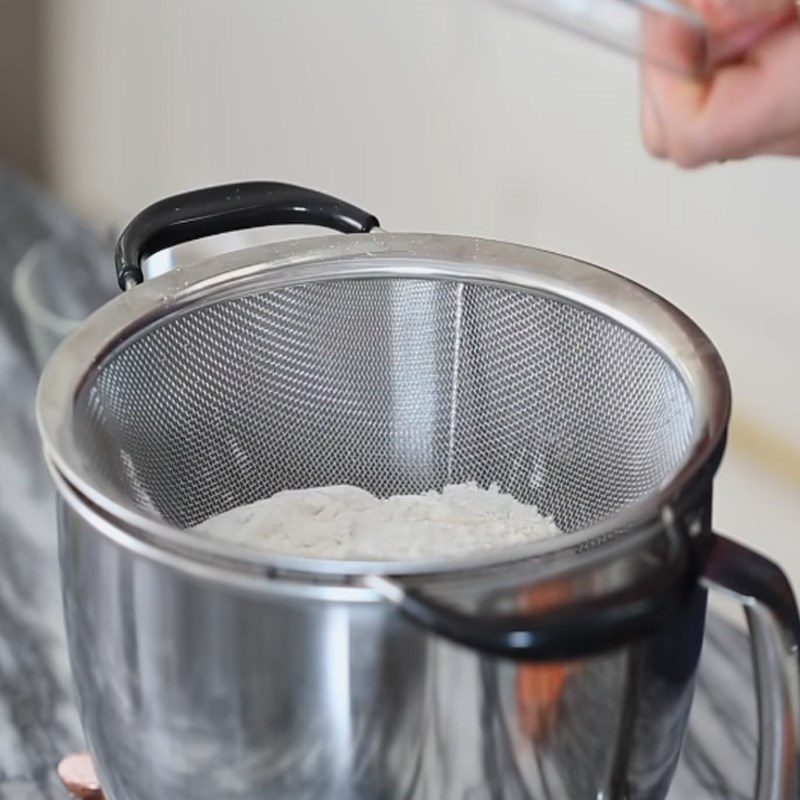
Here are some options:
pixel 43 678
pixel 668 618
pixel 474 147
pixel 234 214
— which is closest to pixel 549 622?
pixel 668 618

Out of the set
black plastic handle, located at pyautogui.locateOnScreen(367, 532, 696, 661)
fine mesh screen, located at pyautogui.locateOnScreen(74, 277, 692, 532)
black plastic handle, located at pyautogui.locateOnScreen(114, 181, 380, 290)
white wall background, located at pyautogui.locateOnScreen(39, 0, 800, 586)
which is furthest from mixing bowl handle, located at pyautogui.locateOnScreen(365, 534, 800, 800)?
white wall background, located at pyautogui.locateOnScreen(39, 0, 800, 586)

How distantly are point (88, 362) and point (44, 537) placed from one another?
0.47 meters

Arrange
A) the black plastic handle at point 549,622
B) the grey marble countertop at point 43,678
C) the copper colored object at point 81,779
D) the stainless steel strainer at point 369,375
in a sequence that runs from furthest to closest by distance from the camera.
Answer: the grey marble countertop at point 43,678 → the copper colored object at point 81,779 → the stainless steel strainer at point 369,375 → the black plastic handle at point 549,622

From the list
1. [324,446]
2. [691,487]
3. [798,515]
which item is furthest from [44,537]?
[691,487]

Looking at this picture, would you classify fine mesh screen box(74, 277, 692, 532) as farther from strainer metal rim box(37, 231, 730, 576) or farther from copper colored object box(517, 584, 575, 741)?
copper colored object box(517, 584, 575, 741)

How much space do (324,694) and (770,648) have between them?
14 cm

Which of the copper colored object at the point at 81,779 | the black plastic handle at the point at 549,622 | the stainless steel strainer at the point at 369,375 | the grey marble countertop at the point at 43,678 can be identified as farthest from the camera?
the grey marble countertop at the point at 43,678

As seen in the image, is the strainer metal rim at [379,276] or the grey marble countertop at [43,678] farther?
the grey marble countertop at [43,678]

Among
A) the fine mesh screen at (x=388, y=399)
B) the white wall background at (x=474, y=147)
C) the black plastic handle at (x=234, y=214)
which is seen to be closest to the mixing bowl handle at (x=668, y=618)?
the fine mesh screen at (x=388, y=399)

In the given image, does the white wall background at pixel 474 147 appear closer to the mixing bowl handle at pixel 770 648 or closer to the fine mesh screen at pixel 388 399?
the fine mesh screen at pixel 388 399

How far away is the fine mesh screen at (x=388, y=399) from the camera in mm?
585

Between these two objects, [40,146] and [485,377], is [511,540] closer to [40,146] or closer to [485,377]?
[485,377]

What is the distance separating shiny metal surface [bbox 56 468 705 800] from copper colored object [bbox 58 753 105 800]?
0.60 feet

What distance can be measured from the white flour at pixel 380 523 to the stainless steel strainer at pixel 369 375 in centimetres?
2
